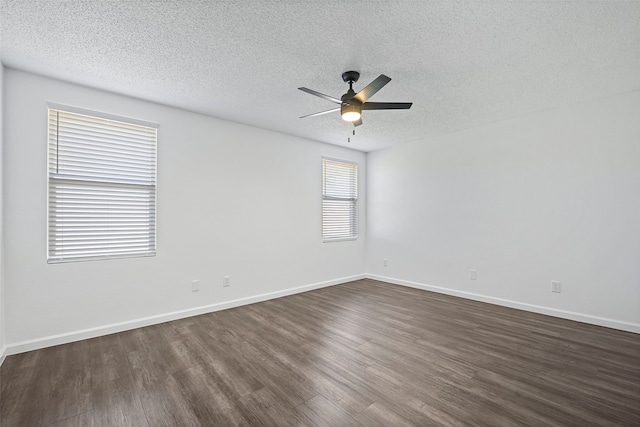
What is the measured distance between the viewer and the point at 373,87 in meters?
2.37

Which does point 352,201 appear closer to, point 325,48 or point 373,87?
point 373,87

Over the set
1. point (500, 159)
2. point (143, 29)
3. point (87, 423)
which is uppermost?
point (143, 29)

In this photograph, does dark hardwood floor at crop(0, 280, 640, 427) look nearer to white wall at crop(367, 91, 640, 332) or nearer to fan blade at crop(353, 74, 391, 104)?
white wall at crop(367, 91, 640, 332)

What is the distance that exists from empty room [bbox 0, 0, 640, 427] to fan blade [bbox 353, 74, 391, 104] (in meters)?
0.02

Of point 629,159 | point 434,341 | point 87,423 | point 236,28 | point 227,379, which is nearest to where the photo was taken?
point 87,423

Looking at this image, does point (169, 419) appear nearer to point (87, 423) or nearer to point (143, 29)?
point (87, 423)

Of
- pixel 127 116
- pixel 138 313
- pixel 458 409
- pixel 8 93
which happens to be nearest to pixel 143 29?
pixel 127 116

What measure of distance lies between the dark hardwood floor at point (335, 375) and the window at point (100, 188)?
3.31 ft

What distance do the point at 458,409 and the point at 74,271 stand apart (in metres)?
3.64

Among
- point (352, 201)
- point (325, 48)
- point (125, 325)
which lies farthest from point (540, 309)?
point (125, 325)

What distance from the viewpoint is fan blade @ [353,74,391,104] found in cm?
220

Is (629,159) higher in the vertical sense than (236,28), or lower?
lower

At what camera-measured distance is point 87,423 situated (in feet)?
5.70

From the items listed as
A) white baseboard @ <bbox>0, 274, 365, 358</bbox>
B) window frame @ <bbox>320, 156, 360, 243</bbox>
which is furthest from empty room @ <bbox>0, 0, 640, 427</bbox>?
window frame @ <bbox>320, 156, 360, 243</bbox>
